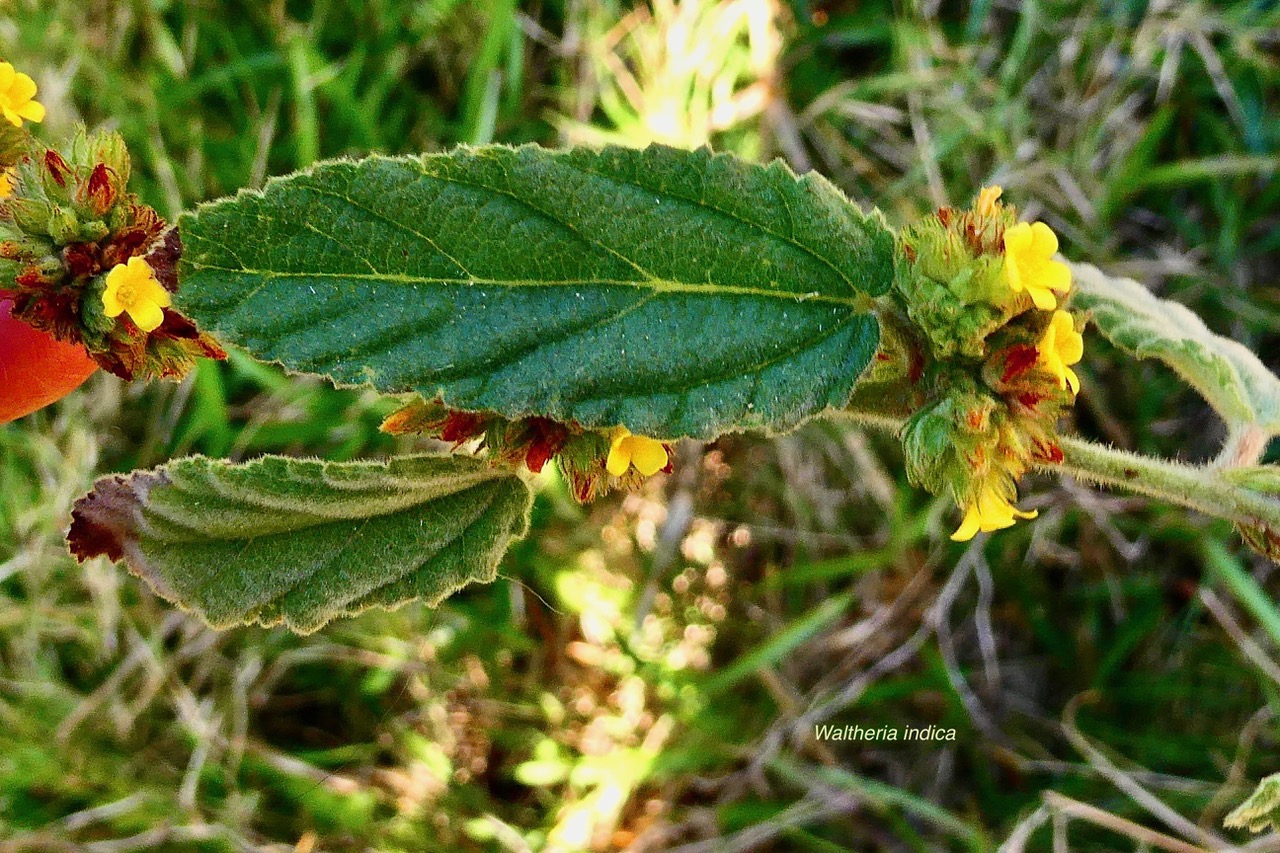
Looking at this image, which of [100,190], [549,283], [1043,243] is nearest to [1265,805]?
[1043,243]

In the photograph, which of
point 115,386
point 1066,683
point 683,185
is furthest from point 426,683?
point 683,185

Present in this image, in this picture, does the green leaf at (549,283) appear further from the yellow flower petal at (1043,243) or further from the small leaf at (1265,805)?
the small leaf at (1265,805)

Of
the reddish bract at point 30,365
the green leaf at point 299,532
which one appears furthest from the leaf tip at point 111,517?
the reddish bract at point 30,365

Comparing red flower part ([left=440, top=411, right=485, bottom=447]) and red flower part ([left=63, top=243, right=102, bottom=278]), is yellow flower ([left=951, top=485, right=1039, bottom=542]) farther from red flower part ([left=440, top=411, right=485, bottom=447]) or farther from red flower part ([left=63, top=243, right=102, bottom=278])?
red flower part ([left=63, top=243, right=102, bottom=278])

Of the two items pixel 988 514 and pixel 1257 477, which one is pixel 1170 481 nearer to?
pixel 1257 477

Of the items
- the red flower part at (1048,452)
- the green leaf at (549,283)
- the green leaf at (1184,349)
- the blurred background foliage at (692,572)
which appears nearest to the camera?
the green leaf at (549,283)

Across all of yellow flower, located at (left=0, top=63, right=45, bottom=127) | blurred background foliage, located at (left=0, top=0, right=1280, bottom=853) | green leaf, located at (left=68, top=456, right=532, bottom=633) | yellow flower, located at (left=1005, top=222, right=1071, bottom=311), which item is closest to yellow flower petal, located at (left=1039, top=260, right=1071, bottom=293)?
yellow flower, located at (left=1005, top=222, right=1071, bottom=311)

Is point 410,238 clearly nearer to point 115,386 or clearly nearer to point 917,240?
point 917,240
